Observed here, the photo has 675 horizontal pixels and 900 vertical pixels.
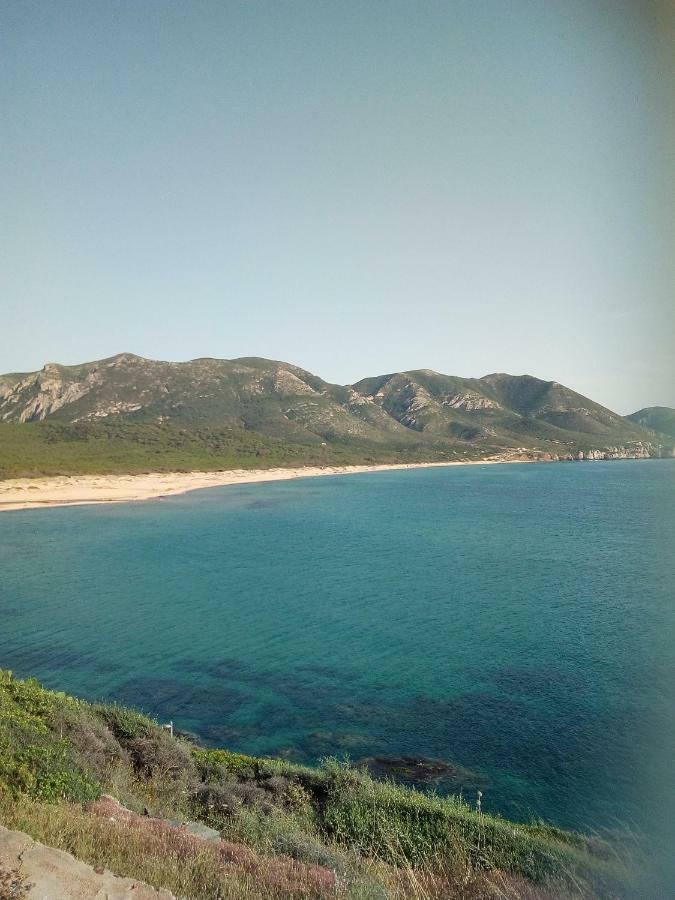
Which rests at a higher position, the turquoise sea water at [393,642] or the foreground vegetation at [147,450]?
the foreground vegetation at [147,450]

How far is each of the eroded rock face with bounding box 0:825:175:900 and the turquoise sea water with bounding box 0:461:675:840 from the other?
42.2 feet

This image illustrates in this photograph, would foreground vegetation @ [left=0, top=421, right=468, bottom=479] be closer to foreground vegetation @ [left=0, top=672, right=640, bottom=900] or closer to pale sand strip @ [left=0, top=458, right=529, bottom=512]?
pale sand strip @ [left=0, top=458, right=529, bottom=512]

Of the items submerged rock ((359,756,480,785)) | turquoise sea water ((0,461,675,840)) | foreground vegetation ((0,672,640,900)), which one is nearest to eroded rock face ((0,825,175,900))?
foreground vegetation ((0,672,640,900))

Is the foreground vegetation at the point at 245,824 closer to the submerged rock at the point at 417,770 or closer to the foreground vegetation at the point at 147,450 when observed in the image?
the submerged rock at the point at 417,770

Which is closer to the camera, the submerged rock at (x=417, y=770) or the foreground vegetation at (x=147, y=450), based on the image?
the submerged rock at (x=417, y=770)

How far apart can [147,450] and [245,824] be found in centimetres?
13737

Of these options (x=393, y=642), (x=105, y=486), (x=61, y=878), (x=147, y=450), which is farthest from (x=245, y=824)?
(x=147, y=450)

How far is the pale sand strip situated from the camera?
3570 inches

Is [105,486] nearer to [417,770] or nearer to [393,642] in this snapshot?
[393,642]

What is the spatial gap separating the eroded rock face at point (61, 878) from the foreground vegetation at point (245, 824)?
44cm

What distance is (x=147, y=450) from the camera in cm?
14038

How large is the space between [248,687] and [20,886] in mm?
19262

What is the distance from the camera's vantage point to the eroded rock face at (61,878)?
248 inches

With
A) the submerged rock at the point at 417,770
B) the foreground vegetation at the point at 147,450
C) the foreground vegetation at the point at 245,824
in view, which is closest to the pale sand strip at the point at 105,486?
the foreground vegetation at the point at 147,450
